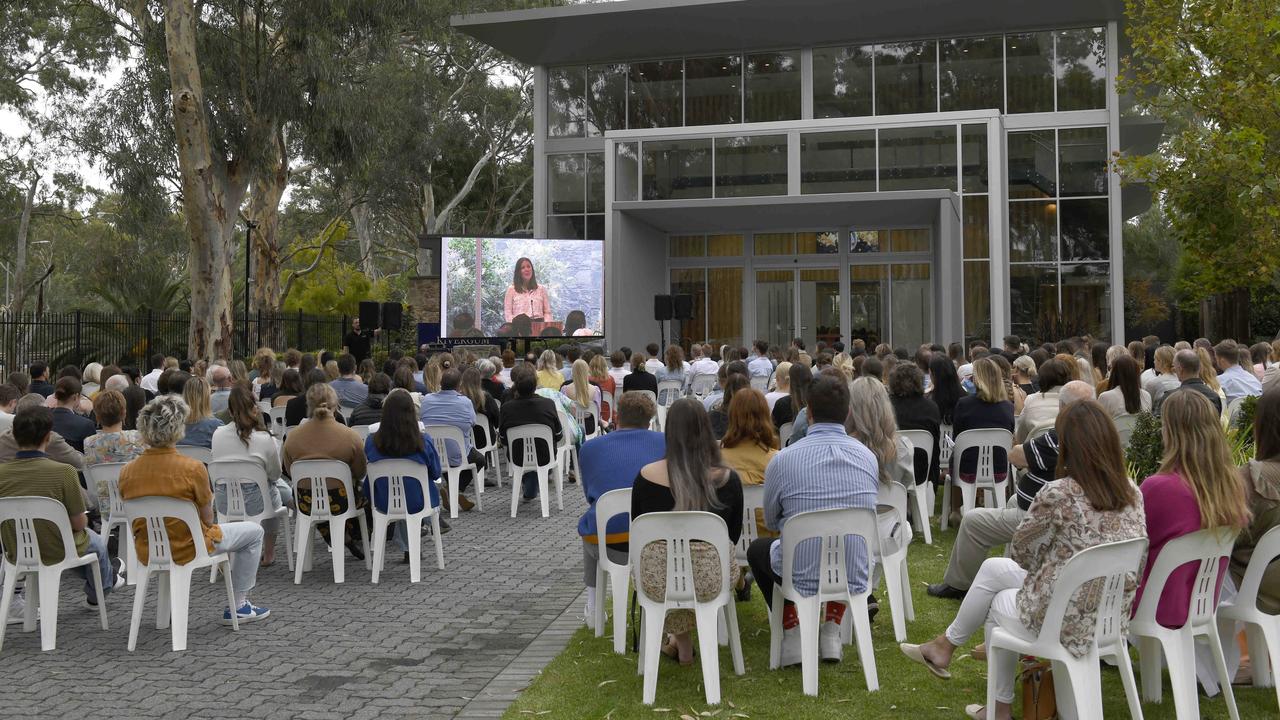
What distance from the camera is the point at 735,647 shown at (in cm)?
554

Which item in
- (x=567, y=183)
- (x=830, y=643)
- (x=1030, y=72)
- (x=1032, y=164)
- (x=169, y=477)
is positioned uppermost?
(x=1030, y=72)

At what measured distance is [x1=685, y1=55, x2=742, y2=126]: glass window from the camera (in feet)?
88.9

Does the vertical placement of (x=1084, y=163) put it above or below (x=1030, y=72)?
below

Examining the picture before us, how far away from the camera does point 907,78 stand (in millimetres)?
25656

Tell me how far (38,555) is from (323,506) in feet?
6.44

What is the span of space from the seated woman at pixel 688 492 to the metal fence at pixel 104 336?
18429 mm

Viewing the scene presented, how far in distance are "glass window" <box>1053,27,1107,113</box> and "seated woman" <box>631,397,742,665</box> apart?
21913 millimetres

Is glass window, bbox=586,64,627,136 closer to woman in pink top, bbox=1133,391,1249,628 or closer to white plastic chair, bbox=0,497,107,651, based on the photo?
white plastic chair, bbox=0,497,107,651

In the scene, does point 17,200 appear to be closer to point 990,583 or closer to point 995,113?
point 995,113

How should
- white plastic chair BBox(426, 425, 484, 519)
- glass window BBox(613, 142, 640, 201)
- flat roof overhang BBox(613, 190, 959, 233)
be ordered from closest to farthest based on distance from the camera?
white plastic chair BBox(426, 425, 484, 519) < flat roof overhang BBox(613, 190, 959, 233) < glass window BBox(613, 142, 640, 201)

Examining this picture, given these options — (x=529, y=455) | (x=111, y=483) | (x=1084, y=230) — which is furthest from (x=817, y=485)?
(x=1084, y=230)

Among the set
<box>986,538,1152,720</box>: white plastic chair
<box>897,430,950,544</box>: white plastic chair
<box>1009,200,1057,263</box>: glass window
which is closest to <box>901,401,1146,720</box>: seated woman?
<box>986,538,1152,720</box>: white plastic chair

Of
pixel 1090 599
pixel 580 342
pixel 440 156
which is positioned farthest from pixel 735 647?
pixel 440 156

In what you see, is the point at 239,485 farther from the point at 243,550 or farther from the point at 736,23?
the point at 736,23
